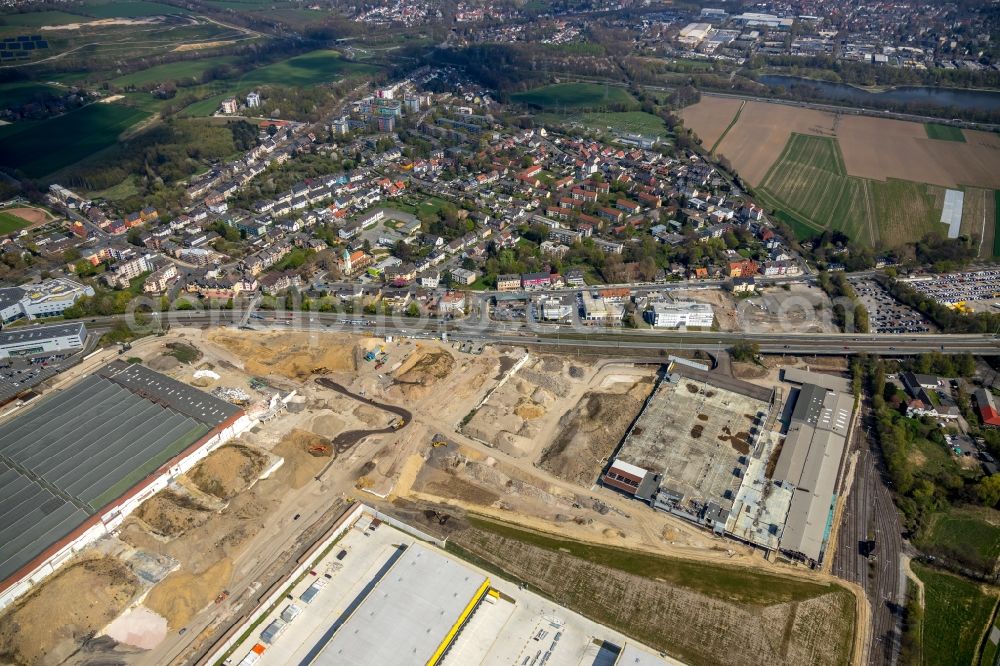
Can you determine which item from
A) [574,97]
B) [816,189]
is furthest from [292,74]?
[816,189]

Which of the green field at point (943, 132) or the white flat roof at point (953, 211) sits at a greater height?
the green field at point (943, 132)

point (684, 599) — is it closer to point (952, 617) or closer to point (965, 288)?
point (952, 617)

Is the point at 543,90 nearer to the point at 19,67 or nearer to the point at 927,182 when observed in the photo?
the point at 927,182

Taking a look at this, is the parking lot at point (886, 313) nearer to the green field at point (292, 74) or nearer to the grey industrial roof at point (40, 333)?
the grey industrial roof at point (40, 333)

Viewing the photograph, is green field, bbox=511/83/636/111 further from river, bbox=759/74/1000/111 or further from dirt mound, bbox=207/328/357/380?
dirt mound, bbox=207/328/357/380

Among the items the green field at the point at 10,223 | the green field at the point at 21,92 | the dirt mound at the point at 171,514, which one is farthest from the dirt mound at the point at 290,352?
the green field at the point at 21,92

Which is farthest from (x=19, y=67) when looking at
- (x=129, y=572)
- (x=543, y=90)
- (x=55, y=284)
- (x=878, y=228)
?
(x=878, y=228)
